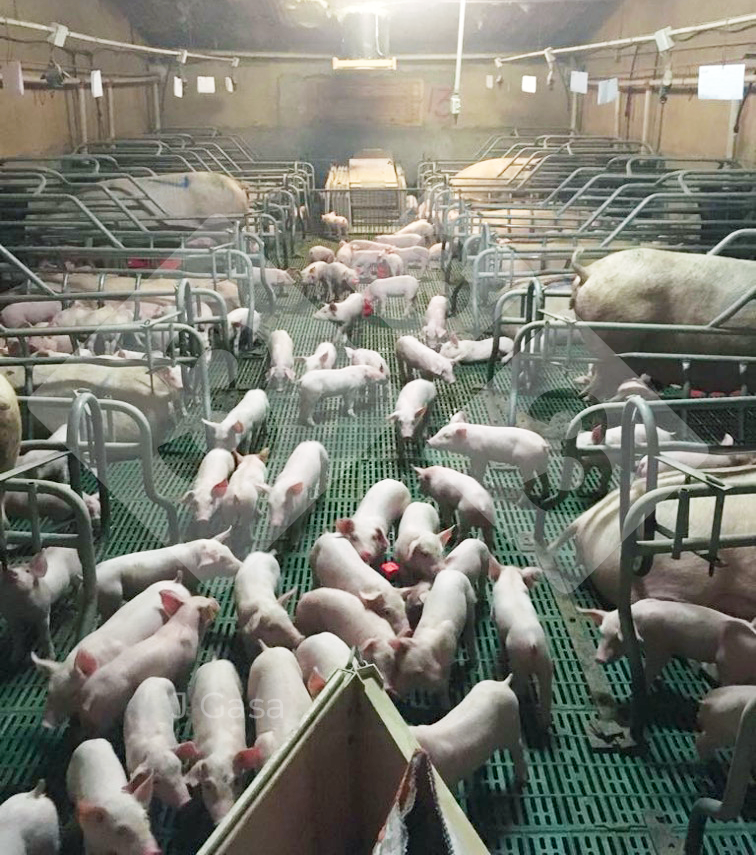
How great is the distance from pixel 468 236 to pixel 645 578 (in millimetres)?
4698

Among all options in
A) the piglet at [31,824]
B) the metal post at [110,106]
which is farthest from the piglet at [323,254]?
the piglet at [31,824]

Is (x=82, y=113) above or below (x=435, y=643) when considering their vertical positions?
above

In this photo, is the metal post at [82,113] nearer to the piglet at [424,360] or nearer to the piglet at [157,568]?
the piglet at [424,360]

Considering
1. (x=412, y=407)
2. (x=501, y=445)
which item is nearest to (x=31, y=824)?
(x=501, y=445)

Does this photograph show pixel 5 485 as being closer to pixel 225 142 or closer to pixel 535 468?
pixel 535 468

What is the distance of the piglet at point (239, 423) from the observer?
4.26 metres

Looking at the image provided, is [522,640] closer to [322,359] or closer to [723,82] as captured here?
[322,359]

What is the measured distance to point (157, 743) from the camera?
228 centimetres

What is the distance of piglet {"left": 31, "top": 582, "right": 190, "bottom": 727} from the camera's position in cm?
254

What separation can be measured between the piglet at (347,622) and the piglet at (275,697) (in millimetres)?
229

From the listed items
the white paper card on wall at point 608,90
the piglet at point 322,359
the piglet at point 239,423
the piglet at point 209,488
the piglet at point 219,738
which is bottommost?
the piglet at point 219,738

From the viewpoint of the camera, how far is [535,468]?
4031 mm

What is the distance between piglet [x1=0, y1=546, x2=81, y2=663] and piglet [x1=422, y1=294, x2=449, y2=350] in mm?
3777

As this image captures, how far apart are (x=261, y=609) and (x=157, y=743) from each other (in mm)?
709
